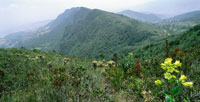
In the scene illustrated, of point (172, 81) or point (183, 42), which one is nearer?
point (172, 81)

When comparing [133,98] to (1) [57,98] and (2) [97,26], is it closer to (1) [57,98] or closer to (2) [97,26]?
(1) [57,98]

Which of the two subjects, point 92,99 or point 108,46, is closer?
point 92,99

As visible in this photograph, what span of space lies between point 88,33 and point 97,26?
1702 cm

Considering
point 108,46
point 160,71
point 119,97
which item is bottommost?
point 108,46

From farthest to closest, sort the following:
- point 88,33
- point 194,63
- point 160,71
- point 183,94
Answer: point 88,33, point 194,63, point 160,71, point 183,94

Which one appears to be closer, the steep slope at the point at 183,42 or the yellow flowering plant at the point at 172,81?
the yellow flowering plant at the point at 172,81

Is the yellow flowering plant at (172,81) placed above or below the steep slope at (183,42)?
above

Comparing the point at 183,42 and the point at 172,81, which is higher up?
the point at 172,81

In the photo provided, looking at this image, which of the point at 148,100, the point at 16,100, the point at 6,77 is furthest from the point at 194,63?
the point at 6,77

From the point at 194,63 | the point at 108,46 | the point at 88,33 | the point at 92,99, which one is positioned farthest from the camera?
the point at 88,33

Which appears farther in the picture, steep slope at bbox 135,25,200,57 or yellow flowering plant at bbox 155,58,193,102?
steep slope at bbox 135,25,200,57

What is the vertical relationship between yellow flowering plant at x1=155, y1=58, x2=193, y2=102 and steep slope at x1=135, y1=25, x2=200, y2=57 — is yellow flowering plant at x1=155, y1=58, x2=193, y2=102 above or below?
above

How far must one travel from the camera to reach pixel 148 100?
2.78 m

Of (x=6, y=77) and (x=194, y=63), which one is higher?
(x=194, y=63)
